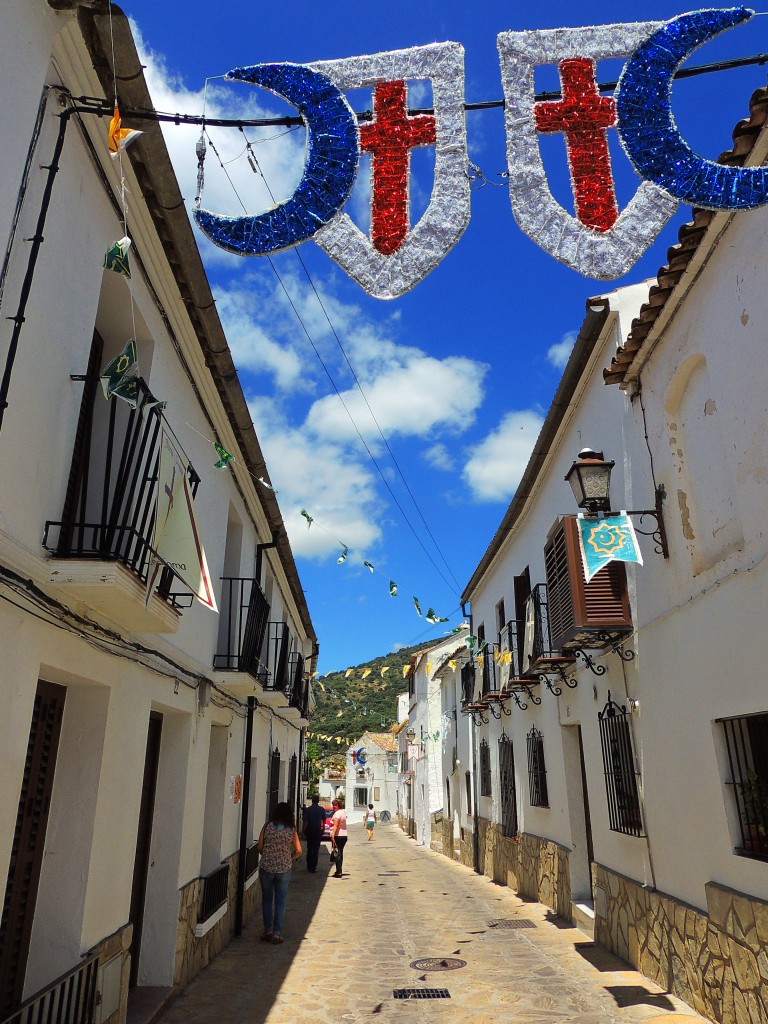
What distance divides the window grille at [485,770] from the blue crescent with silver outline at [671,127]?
13.6 metres

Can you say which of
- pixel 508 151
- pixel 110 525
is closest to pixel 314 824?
pixel 110 525

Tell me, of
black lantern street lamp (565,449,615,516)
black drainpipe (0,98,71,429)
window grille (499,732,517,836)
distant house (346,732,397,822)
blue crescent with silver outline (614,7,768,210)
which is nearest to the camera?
black drainpipe (0,98,71,429)

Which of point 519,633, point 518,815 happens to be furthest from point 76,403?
point 518,815

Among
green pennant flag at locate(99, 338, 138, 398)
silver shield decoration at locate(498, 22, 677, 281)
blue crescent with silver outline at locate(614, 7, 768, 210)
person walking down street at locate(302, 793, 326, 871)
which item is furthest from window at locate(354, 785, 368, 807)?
blue crescent with silver outline at locate(614, 7, 768, 210)

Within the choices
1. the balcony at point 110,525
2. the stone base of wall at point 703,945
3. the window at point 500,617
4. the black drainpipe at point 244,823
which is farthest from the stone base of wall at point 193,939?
the window at point 500,617

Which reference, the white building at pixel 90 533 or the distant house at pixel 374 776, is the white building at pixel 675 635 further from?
the distant house at pixel 374 776

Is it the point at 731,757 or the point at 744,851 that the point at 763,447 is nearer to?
the point at 731,757

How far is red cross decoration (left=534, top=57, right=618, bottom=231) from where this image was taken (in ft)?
12.2

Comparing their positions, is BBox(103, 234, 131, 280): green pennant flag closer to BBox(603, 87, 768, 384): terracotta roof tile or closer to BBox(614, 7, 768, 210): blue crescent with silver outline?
BBox(614, 7, 768, 210): blue crescent with silver outline

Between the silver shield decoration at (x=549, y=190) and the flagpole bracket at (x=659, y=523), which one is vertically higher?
the silver shield decoration at (x=549, y=190)

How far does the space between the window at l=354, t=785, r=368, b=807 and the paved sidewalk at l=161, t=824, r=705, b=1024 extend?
137ft

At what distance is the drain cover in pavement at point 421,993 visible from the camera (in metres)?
5.98

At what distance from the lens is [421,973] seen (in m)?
6.78

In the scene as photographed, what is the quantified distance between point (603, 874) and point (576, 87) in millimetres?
7436
